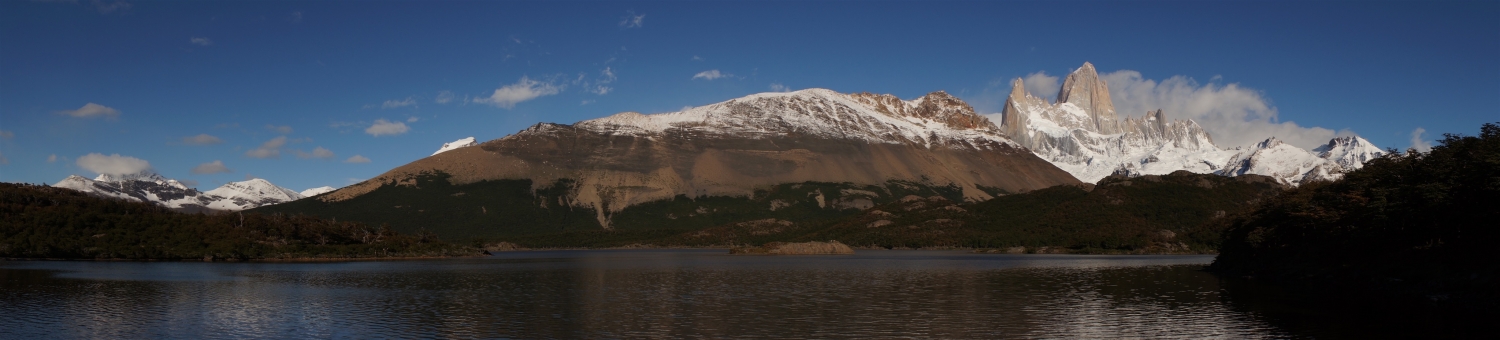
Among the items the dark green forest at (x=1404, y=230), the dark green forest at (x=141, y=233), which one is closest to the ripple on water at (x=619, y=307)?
the dark green forest at (x=1404, y=230)

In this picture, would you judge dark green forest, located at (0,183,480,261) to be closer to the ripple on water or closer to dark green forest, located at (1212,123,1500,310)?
the ripple on water

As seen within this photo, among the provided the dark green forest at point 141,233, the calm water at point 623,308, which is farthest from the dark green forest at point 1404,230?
the dark green forest at point 141,233

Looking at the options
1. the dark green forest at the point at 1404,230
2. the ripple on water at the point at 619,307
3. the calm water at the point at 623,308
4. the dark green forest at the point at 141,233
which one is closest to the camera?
the calm water at the point at 623,308

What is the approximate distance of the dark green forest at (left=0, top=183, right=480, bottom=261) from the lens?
14450cm

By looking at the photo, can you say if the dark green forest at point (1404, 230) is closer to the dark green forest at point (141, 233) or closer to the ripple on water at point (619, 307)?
the ripple on water at point (619, 307)

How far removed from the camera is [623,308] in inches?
2302

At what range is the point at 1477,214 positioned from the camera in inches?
2375

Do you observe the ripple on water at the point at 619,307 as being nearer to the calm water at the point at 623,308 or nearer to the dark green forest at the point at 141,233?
the calm water at the point at 623,308

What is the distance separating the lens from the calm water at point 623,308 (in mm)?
46188

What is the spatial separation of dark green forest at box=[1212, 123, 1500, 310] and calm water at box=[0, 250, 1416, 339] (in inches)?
387

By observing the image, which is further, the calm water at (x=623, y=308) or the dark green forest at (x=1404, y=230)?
the dark green forest at (x=1404, y=230)

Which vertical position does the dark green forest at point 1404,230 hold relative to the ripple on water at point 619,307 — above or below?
above

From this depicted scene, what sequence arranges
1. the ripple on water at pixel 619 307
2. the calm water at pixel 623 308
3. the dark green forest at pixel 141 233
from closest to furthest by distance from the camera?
the calm water at pixel 623 308 < the ripple on water at pixel 619 307 < the dark green forest at pixel 141 233

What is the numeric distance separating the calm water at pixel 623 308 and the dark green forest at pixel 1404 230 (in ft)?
32.2
